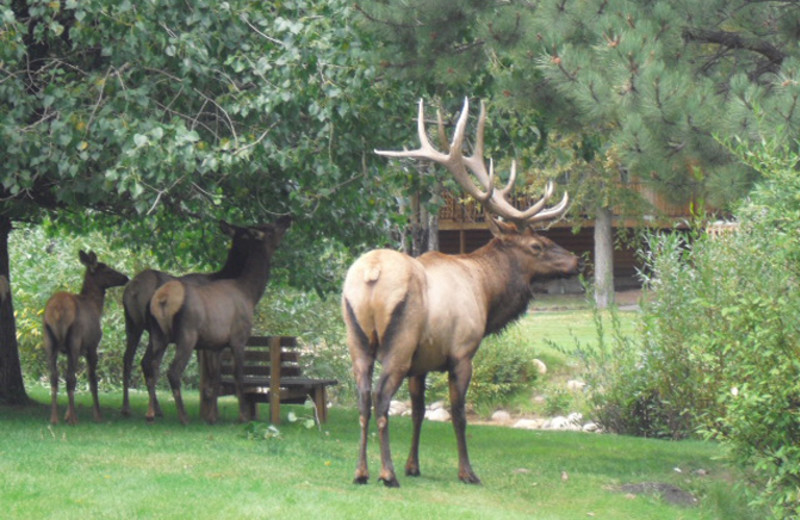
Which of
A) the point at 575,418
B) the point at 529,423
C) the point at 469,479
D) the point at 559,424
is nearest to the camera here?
the point at 469,479

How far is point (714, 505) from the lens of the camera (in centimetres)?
961

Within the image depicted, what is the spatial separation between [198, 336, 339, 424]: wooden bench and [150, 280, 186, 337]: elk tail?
3.10 feet

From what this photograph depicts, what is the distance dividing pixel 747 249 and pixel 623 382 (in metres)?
5.79

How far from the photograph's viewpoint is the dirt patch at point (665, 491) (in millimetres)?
10075

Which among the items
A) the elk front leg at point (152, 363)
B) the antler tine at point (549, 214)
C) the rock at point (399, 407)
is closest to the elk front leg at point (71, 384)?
the elk front leg at point (152, 363)

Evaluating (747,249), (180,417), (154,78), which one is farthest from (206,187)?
(747,249)

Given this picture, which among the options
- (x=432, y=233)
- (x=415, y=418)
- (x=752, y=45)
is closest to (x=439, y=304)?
(x=415, y=418)

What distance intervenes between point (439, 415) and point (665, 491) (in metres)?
9.42

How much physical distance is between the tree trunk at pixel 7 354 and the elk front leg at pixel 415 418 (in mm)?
6075

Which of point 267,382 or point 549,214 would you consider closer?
point 549,214

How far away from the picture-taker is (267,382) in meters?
13.5

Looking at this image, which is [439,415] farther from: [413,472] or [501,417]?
[413,472]

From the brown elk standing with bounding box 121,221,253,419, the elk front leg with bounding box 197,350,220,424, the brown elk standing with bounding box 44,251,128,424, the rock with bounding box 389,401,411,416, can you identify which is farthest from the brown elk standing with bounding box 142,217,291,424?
the rock with bounding box 389,401,411,416

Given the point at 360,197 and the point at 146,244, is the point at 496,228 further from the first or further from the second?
the point at 146,244
